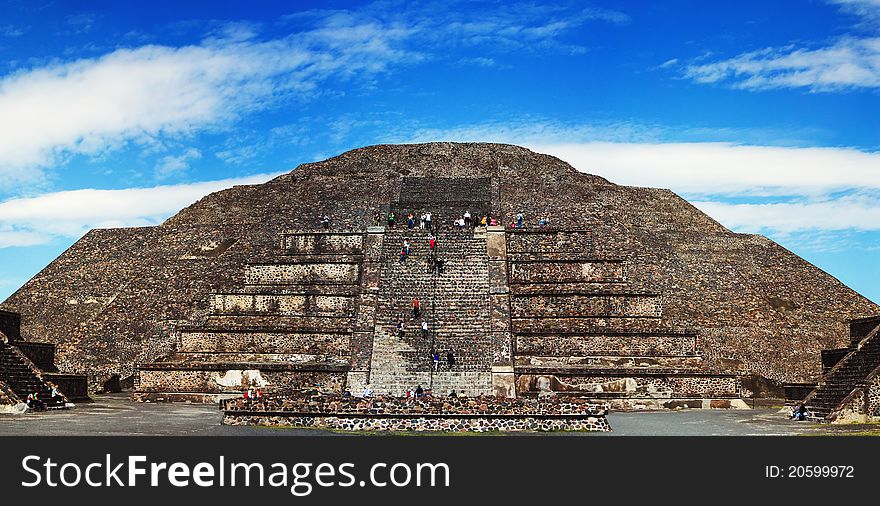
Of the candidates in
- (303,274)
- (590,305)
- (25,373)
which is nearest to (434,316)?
(590,305)

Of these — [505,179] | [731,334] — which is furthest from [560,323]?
[505,179]

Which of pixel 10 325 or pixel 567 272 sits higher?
pixel 567 272

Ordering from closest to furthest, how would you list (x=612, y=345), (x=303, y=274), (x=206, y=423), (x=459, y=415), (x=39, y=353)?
(x=459, y=415)
(x=206, y=423)
(x=612, y=345)
(x=39, y=353)
(x=303, y=274)

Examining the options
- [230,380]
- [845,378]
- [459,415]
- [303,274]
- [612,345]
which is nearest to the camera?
[459,415]

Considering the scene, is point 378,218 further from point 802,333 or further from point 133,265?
point 802,333

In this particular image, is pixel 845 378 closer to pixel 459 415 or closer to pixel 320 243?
pixel 459 415

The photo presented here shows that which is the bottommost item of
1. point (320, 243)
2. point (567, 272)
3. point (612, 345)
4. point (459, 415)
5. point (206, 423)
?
point (206, 423)

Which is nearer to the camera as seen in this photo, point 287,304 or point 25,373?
point 25,373

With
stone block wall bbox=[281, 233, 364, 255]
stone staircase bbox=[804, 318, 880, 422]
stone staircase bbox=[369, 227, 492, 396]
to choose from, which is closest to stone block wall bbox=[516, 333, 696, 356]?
stone staircase bbox=[369, 227, 492, 396]
